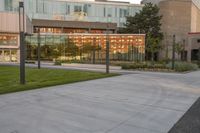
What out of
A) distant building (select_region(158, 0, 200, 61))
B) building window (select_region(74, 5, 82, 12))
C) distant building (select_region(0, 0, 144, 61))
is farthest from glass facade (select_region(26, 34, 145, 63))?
distant building (select_region(158, 0, 200, 61))

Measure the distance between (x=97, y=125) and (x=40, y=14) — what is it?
6213 cm

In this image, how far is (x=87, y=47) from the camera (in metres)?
51.4

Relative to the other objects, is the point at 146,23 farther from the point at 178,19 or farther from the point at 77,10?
the point at 77,10

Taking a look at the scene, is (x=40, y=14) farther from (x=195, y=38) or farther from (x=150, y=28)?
(x=195, y=38)

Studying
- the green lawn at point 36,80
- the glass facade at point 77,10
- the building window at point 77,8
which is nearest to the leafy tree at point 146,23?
the glass facade at point 77,10

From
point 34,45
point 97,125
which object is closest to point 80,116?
point 97,125

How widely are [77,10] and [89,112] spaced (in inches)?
2437

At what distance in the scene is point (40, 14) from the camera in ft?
218

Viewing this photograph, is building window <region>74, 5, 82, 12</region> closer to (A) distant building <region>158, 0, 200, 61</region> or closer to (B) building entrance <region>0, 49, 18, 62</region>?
(A) distant building <region>158, 0, 200, 61</region>

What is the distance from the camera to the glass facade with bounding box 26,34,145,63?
49594 millimetres

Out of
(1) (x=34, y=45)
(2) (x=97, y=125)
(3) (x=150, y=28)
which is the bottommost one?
(2) (x=97, y=125)

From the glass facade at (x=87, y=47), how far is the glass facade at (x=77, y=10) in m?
10.3

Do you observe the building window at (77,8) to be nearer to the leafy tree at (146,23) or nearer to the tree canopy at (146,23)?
the leafy tree at (146,23)

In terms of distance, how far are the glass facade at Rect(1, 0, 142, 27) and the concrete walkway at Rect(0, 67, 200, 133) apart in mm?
55421
